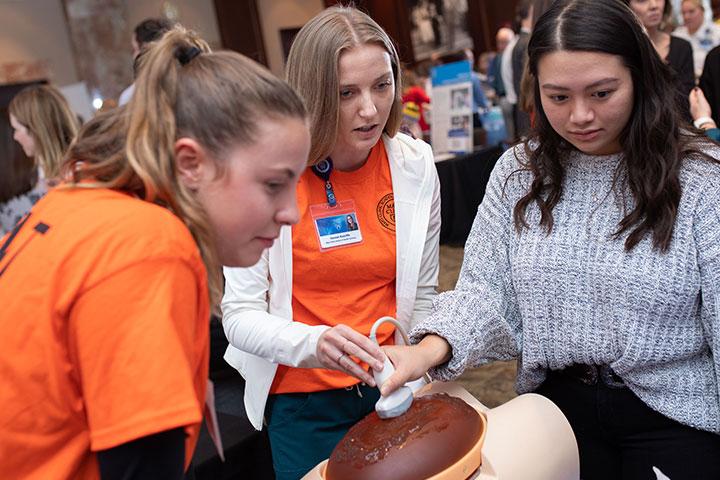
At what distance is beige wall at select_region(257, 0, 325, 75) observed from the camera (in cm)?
935

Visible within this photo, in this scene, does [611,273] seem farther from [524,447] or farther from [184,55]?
[184,55]

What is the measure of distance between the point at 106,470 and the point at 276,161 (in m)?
0.34

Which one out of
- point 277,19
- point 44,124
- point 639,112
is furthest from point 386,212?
point 277,19

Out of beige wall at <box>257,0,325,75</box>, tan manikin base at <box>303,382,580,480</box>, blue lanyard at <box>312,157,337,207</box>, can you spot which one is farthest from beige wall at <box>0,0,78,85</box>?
tan manikin base at <box>303,382,580,480</box>

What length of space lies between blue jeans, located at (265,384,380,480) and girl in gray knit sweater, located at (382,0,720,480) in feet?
0.67

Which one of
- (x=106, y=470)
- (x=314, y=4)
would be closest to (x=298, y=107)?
(x=106, y=470)

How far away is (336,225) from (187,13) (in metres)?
7.82

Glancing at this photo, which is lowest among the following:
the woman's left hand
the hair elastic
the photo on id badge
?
the woman's left hand

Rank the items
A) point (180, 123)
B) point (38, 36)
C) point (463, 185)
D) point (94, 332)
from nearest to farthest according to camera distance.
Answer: point (94, 332) → point (180, 123) → point (463, 185) → point (38, 36)

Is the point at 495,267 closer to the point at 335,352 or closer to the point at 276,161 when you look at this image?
the point at 335,352

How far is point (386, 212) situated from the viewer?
151 centimetres

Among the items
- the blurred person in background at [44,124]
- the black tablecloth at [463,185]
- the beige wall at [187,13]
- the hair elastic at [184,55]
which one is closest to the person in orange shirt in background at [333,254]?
the hair elastic at [184,55]

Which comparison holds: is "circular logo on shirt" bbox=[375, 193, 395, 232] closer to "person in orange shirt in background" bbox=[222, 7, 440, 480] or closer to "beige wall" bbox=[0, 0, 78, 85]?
"person in orange shirt in background" bbox=[222, 7, 440, 480]

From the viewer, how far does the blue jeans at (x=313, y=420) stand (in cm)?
147
